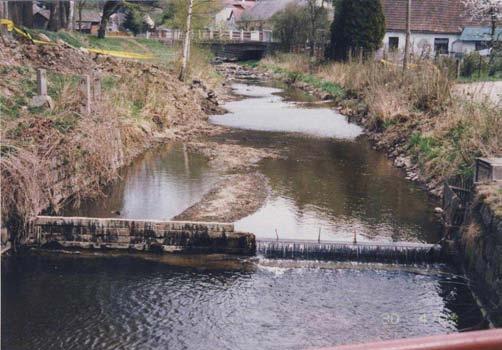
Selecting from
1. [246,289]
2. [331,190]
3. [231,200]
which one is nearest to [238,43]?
[331,190]

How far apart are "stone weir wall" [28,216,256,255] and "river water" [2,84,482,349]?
28 cm

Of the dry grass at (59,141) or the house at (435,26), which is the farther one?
the house at (435,26)

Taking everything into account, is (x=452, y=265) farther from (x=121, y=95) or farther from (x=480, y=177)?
(x=121, y=95)

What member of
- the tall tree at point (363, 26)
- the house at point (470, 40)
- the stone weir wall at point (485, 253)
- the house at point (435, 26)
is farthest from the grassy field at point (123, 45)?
the stone weir wall at point (485, 253)

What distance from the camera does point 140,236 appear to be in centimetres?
1000

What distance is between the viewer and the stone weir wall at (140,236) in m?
9.85

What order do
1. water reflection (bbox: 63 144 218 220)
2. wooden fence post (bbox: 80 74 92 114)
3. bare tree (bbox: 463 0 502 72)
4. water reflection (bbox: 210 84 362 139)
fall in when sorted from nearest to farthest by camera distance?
water reflection (bbox: 63 144 218 220)
wooden fence post (bbox: 80 74 92 114)
water reflection (bbox: 210 84 362 139)
bare tree (bbox: 463 0 502 72)

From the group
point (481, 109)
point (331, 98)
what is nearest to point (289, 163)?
point (481, 109)

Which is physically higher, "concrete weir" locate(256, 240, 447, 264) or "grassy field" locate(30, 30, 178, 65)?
"grassy field" locate(30, 30, 178, 65)

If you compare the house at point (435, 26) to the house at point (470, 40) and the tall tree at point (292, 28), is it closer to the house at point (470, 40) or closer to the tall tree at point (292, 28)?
the house at point (470, 40)

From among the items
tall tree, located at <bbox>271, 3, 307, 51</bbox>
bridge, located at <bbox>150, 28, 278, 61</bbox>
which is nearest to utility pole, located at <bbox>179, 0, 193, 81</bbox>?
bridge, located at <bbox>150, 28, 278, 61</bbox>

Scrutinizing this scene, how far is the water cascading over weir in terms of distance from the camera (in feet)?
31.7

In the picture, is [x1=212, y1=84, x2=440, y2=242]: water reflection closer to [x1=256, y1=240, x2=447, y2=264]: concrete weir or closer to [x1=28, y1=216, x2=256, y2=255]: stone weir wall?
[x1=256, y1=240, x2=447, y2=264]: concrete weir

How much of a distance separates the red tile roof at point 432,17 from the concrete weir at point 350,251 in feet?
125
